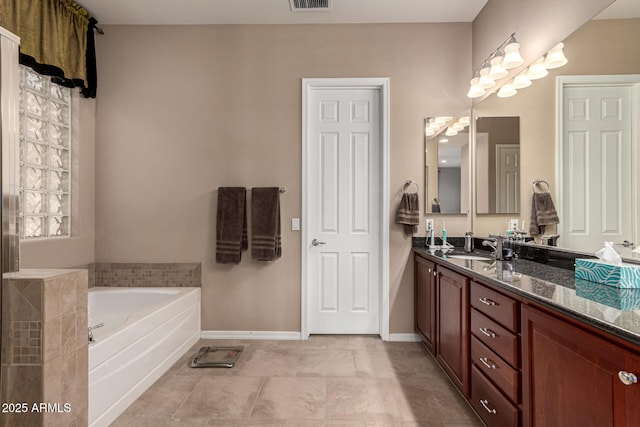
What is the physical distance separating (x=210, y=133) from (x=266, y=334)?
6.28 feet

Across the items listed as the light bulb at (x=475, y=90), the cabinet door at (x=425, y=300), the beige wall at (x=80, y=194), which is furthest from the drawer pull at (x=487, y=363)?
the beige wall at (x=80, y=194)

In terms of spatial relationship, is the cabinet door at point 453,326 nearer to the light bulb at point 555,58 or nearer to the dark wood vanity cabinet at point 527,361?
the dark wood vanity cabinet at point 527,361

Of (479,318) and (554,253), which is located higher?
(554,253)

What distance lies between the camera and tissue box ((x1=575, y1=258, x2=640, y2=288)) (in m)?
1.25

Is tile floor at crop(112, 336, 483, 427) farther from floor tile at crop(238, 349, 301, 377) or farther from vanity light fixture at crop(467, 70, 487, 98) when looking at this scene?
vanity light fixture at crop(467, 70, 487, 98)

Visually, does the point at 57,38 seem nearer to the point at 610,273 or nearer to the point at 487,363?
the point at 487,363

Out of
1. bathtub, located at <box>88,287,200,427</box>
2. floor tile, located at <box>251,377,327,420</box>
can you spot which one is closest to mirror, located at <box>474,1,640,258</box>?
floor tile, located at <box>251,377,327,420</box>

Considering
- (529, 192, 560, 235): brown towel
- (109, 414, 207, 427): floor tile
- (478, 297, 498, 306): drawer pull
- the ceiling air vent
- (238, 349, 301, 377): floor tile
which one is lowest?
(109, 414, 207, 427): floor tile

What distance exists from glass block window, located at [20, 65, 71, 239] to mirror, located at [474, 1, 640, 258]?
3.56 m

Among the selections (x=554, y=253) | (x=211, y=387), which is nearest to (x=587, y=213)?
(x=554, y=253)

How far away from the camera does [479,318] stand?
65.2 inches

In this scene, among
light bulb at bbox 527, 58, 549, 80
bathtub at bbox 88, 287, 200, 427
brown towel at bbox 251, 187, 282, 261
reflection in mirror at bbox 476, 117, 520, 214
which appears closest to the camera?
bathtub at bbox 88, 287, 200, 427

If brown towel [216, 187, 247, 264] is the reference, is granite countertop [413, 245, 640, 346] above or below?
below

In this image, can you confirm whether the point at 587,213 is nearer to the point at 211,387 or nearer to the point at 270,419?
the point at 270,419
